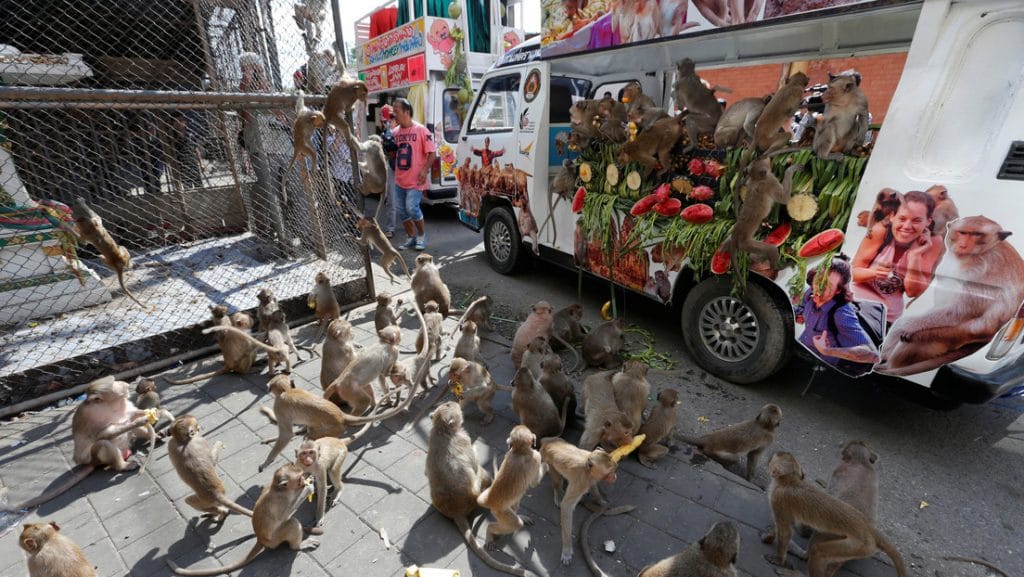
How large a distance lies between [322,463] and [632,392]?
7.30ft

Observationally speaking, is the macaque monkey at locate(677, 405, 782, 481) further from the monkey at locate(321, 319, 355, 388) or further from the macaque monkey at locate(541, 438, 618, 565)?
the monkey at locate(321, 319, 355, 388)

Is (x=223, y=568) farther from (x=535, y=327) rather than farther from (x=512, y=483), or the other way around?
(x=535, y=327)

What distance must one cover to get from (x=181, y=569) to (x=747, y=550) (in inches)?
127

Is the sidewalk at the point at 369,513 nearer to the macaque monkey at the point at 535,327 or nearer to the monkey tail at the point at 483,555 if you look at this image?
the monkey tail at the point at 483,555

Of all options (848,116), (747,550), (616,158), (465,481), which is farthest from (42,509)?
(848,116)

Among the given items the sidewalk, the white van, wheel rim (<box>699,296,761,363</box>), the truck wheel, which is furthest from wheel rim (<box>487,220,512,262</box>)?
the sidewalk

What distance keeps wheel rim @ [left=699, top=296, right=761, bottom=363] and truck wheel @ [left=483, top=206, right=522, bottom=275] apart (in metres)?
3.41

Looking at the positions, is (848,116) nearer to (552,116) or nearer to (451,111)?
(552,116)

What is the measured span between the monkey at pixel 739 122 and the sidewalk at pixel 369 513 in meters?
2.69

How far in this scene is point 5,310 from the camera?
536cm

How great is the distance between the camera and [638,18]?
14.6ft

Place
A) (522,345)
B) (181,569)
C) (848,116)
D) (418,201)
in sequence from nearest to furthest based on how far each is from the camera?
(181,569)
(848,116)
(522,345)
(418,201)

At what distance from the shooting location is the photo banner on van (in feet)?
11.4

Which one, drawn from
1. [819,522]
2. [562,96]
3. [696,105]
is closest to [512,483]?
[819,522]
